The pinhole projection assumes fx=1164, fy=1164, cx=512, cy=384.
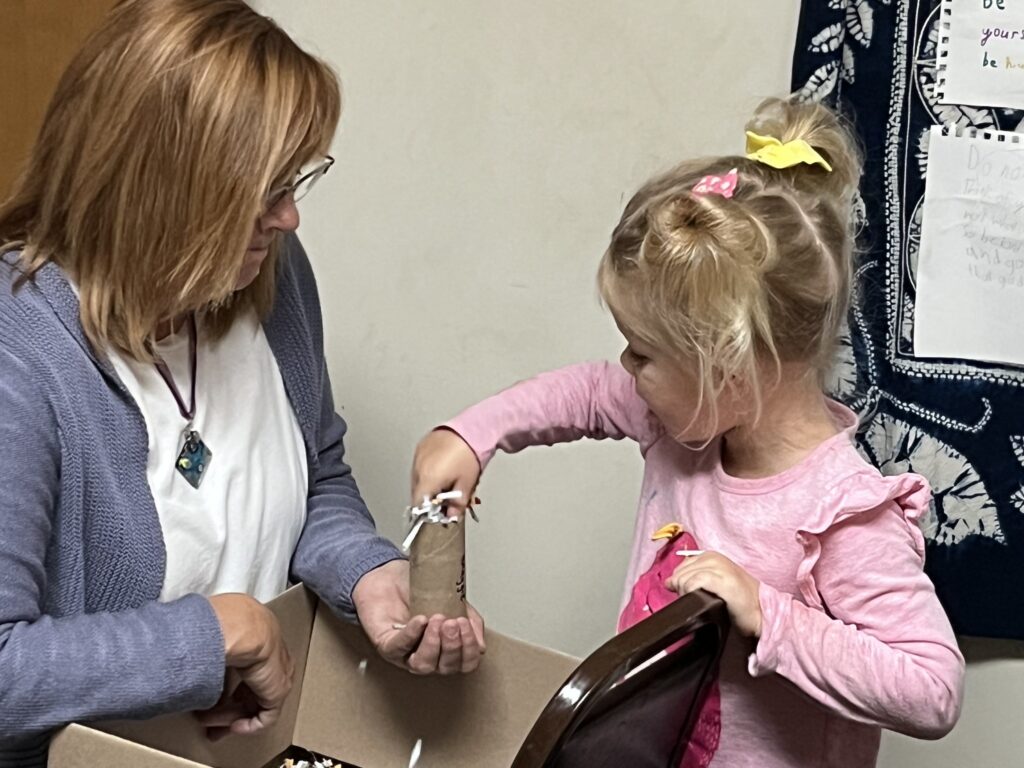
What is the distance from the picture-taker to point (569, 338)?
60.6 inches

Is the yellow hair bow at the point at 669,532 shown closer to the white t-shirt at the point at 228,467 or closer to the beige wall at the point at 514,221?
the white t-shirt at the point at 228,467

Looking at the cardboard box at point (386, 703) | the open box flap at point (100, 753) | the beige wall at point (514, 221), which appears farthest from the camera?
the beige wall at point (514, 221)

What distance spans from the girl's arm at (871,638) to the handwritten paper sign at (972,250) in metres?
0.48

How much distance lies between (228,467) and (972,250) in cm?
84

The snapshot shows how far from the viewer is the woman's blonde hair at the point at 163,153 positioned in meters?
0.89

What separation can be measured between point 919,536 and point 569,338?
0.68m

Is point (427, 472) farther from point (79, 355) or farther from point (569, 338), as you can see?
point (569, 338)

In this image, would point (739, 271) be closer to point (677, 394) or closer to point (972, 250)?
point (677, 394)

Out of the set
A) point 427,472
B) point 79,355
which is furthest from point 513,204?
point 79,355

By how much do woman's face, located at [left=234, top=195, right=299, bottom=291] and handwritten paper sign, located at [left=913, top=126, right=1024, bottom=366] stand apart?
73 centimetres

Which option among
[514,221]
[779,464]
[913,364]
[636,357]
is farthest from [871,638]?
[514,221]

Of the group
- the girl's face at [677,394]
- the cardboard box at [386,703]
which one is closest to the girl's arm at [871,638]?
the girl's face at [677,394]

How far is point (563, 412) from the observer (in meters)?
A: 1.15

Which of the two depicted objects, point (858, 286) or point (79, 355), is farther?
point (858, 286)
